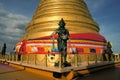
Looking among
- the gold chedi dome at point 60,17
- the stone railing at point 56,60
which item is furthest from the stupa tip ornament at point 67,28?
the stone railing at point 56,60

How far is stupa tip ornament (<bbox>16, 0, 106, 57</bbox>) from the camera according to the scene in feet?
91.0

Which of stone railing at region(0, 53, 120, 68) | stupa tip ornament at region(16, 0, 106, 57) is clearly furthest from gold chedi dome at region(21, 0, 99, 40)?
stone railing at region(0, 53, 120, 68)

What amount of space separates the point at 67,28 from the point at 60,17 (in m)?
2.83

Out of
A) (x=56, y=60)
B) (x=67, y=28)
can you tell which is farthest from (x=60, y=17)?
(x=56, y=60)

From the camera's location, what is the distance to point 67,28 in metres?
30.5

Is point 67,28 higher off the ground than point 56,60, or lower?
higher

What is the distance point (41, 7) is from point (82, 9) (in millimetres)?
8192

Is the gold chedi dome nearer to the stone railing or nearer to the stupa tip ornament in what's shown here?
the stupa tip ornament

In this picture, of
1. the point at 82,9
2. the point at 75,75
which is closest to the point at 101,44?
the point at 82,9

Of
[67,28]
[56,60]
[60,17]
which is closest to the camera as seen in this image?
[56,60]

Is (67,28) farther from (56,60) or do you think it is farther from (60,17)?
(56,60)

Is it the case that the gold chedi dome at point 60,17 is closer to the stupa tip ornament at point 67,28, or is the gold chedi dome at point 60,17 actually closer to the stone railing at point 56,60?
the stupa tip ornament at point 67,28

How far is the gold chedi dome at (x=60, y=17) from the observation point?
102 ft

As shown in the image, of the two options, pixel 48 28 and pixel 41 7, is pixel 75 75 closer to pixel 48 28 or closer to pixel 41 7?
pixel 48 28
